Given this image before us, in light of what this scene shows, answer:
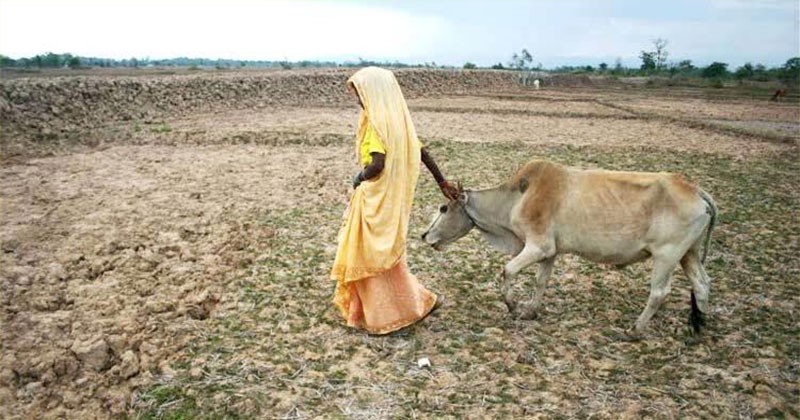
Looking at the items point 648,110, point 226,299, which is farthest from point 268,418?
point 648,110

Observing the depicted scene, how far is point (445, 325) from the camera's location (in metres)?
4.53

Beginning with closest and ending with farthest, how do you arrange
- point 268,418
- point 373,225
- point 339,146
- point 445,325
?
1. point 268,418
2. point 373,225
3. point 445,325
4. point 339,146

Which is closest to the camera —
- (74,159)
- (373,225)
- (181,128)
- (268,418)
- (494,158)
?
(268,418)

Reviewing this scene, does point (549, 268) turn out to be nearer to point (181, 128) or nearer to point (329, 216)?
point (329, 216)

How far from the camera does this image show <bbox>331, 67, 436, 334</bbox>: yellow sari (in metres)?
3.89

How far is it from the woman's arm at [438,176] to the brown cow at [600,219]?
0.33 ft

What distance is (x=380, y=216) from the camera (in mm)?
4051

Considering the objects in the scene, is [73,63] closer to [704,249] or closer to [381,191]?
[381,191]

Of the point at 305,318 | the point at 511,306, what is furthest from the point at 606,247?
the point at 305,318

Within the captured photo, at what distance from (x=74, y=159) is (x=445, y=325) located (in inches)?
333

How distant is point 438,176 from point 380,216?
2.11 ft

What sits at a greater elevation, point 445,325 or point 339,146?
point 339,146

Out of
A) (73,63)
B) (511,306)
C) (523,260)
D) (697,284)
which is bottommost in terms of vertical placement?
(511,306)

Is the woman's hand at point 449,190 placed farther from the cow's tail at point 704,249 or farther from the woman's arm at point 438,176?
the cow's tail at point 704,249
